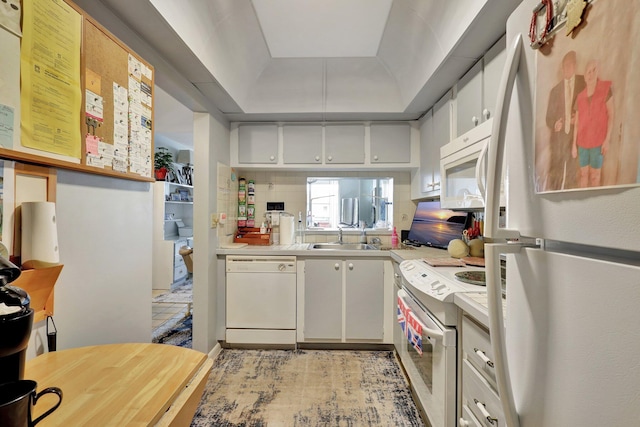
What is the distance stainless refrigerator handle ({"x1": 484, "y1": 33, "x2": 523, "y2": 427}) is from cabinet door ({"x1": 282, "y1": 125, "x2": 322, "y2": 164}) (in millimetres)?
2344

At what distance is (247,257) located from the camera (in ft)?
8.60

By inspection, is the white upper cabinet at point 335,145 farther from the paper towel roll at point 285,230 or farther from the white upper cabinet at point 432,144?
the paper towel roll at point 285,230

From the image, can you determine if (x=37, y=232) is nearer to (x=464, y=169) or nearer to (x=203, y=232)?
(x=203, y=232)

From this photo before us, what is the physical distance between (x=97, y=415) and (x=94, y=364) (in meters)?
0.25

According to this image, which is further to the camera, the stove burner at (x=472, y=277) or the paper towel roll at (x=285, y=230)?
the paper towel roll at (x=285, y=230)

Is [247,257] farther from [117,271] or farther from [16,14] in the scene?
[16,14]

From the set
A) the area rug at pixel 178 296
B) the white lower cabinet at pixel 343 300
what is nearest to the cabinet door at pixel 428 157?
the white lower cabinet at pixel 343 300

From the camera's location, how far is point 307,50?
7.97 ft

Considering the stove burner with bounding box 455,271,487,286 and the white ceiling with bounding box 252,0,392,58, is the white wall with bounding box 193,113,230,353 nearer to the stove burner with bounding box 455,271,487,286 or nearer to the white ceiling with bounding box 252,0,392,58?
the white ceiling with bounding box 252,0,392,58

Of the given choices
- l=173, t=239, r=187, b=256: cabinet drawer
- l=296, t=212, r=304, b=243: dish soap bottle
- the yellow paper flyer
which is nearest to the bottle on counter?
l=296, t=212, r=304, b=243: dish soap bottle

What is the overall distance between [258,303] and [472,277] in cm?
184

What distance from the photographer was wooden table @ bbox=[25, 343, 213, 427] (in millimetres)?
635

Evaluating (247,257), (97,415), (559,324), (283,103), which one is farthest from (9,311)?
(283,103)

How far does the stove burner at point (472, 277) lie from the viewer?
1.32m
